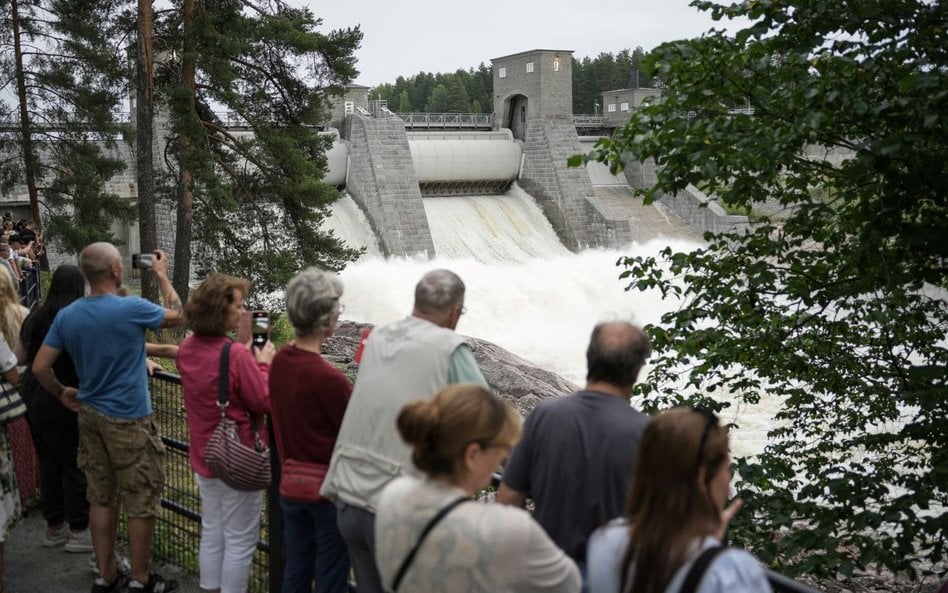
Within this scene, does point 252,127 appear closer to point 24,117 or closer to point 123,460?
point 24,117

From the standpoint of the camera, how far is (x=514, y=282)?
92.0 ft

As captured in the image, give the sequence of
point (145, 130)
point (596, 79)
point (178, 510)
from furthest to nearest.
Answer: point (596, 79) < point (145, 130) < point (178, 510)

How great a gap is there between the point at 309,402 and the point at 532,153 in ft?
108

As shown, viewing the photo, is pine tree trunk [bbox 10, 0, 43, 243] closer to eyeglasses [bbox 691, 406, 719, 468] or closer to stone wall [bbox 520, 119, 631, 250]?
stone wall [bbox 520, 119, 631, 250]

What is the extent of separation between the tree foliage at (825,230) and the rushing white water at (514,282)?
13.7 metres

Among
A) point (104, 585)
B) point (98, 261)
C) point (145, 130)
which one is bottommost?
point (104, 585)

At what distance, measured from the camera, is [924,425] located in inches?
224

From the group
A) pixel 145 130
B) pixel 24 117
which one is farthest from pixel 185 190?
pixel 24 117

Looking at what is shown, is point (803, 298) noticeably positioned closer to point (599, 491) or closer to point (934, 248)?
point (934, 248)

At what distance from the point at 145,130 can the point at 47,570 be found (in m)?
13.0

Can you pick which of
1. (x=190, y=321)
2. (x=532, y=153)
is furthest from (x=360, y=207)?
(x=190, y=321)

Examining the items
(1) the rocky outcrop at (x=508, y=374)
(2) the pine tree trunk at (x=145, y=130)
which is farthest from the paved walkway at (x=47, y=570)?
(2) the pine tree trunk at (x=145, y=130)

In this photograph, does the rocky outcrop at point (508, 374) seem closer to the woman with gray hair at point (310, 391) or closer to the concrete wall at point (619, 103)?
the woman with gray hair at point (310, 391)

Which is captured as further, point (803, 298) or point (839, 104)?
point (803, 298)
